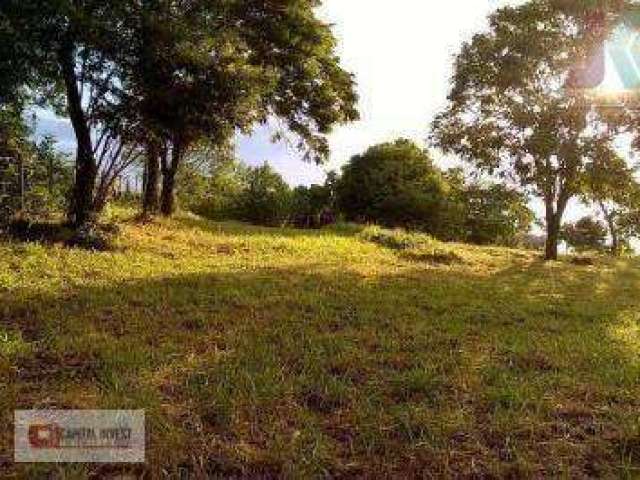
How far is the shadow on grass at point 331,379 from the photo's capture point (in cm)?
582

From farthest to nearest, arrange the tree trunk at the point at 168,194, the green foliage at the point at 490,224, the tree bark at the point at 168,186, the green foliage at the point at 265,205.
Result: the green foliage at the point at 490,224, the green foliage at the point at 265,205, the tree trunk at the point at 168,194, the tree bark at the point at 168,186

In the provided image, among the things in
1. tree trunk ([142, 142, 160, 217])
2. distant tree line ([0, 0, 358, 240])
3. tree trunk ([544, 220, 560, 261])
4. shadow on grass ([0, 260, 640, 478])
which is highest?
distant tree line ([0, 0, 358, 240])

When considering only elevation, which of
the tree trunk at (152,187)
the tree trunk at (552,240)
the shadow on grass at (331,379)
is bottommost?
the shadow on grass at (331,379)

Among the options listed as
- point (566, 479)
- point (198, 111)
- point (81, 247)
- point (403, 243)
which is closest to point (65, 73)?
point (198, 111)

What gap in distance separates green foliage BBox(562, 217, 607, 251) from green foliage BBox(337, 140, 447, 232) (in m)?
24.9

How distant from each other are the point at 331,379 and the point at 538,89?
22612mm

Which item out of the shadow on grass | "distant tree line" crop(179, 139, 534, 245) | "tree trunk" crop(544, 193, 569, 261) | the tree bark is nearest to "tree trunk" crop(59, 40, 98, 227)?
the shadow on grass

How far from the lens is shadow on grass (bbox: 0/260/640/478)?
582cm

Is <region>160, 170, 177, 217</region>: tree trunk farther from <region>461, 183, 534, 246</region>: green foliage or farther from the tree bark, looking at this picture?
<region>461, 183, 534, 246</region>: green foliage

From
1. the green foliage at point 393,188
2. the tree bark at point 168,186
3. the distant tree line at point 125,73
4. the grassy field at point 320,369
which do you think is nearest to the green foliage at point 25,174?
the distant tree line at point 125,73

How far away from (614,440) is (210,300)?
6.76m

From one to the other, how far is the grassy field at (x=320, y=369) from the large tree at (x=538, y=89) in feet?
40.7

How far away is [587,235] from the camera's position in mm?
65750

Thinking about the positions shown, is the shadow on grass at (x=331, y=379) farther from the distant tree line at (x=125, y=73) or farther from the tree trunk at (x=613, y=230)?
the tree trunk at (x=613, y=230)
